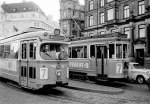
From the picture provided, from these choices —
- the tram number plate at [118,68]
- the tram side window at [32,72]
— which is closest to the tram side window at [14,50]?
the tram side window at [32,72]

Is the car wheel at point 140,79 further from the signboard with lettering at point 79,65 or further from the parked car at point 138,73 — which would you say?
the signboard with lettering at point 79,65

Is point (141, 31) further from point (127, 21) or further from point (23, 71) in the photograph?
point (23, 71)

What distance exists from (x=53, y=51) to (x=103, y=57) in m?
5.14

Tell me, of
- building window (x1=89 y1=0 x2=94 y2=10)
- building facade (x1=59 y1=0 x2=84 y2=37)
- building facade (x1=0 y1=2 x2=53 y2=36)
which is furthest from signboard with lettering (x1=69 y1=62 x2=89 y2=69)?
building facade (x1=0 y1=2 x2=53 y2=36)

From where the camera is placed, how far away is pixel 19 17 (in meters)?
72.4

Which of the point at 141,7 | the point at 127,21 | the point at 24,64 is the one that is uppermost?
the point at 141,7

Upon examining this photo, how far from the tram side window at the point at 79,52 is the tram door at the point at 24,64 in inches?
244

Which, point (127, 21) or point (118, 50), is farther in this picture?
point (127, 21)

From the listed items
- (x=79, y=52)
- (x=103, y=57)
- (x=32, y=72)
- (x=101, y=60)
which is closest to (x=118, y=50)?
(x=103, y=57)

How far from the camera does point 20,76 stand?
40.3 feet

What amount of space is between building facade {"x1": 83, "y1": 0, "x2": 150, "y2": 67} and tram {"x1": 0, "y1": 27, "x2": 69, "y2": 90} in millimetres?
20242

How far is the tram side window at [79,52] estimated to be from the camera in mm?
17303

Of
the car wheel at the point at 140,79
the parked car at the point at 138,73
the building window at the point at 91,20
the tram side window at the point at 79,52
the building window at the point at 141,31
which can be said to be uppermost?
the building window at the point at 91,20

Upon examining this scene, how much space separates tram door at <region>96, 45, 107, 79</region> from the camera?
51.0 ft
